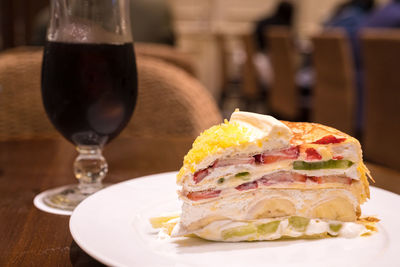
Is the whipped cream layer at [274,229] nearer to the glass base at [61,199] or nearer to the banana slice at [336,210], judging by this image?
the banana slice at [336,210]

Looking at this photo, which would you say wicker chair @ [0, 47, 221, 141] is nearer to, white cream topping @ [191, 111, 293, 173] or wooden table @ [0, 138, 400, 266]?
wooden table @ [0, 138, 400, 266]

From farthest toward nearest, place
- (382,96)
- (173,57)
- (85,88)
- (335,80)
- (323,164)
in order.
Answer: (335,80)
(382,96)
(173,57)
(85,88)
(323,164)

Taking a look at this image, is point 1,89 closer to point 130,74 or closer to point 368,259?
point 130,74

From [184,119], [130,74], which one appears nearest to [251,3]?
[184,119]

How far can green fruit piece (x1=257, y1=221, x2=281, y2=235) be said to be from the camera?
0.70m

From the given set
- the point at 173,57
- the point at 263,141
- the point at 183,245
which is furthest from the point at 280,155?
the point at 173,57

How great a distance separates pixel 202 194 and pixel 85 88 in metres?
0.28

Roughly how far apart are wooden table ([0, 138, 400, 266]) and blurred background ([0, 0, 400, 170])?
70 cm

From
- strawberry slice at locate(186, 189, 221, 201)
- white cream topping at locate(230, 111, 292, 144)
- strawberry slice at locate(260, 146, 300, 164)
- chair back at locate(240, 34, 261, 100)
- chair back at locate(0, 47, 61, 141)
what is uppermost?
white cream topping at locate(230, 111, 292, 144)

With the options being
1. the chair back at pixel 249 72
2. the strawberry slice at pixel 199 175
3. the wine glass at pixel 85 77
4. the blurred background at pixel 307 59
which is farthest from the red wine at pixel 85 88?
the chair back at pixel 249 72

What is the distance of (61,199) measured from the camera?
32.4 inches

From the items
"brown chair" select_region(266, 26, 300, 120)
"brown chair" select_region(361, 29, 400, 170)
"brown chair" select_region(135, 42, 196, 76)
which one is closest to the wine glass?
"brown chair" select_region(135, 42, 196, 76)

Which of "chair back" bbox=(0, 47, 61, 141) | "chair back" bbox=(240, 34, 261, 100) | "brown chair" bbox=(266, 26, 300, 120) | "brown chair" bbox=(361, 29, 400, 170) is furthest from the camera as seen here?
"chair back" bbox=(240, 34, 261, 100)

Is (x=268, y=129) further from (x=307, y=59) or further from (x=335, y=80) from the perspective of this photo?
(x=307, y=59)
